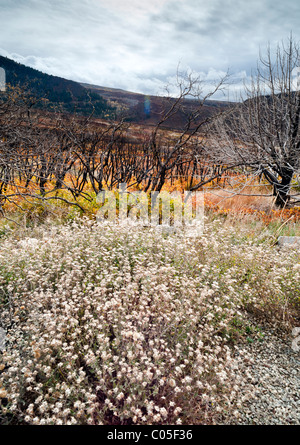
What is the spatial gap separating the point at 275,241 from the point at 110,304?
4.54 metres

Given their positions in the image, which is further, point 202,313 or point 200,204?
point 200,204

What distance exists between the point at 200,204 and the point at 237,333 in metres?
5.81

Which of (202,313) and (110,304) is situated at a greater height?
(110,304)

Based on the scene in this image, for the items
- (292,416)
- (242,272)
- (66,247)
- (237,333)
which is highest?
(66,247)

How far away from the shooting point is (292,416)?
6.89ft

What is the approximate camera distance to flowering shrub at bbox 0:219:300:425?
1.91m

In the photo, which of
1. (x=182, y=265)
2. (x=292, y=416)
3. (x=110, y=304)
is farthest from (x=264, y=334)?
(x=110, y=304)

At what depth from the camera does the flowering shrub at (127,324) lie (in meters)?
1.91

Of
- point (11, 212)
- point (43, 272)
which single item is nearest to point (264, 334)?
point (43, 272)

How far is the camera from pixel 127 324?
2.28 meters
